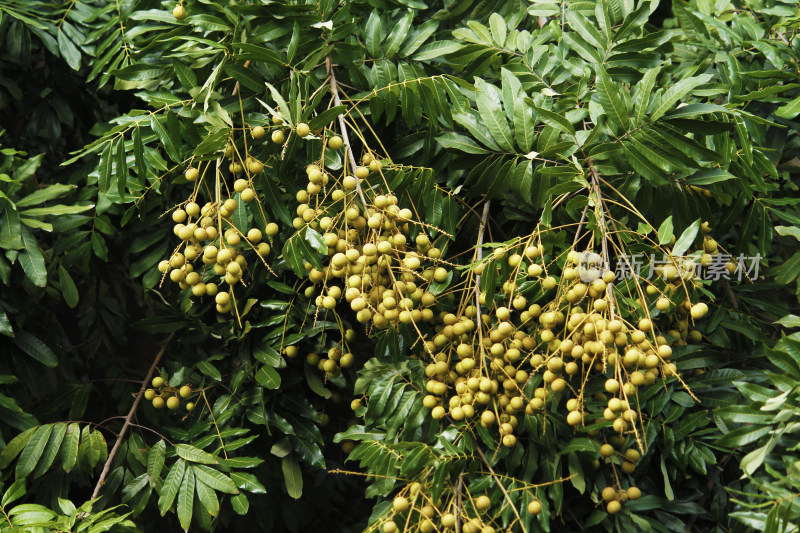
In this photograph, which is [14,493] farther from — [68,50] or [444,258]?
[68,50]

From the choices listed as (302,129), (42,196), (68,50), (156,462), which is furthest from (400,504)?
(68,50)

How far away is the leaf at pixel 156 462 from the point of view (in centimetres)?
177

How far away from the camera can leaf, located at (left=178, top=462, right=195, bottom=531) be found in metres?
1.69

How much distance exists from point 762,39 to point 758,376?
2.68ft

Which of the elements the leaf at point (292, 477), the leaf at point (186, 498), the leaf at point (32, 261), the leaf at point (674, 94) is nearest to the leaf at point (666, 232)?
the leaf at point (674, 94)

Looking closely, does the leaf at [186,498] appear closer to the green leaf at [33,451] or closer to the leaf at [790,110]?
the green leaf at [33,451]

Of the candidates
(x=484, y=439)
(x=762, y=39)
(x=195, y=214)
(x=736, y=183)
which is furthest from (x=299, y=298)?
(x=762, y=39)

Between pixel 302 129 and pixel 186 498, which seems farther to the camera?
pixel 186 498

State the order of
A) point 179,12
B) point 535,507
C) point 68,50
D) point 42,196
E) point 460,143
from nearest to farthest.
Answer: point 535,507
point 460,143
point 179,12
point 42,196
point 68,50

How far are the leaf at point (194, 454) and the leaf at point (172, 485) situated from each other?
0.03 meters

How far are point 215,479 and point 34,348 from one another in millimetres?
624

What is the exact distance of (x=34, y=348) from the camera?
196cm

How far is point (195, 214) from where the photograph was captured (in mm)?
1547

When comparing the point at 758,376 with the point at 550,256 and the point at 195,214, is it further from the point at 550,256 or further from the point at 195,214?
the point at 195,214
